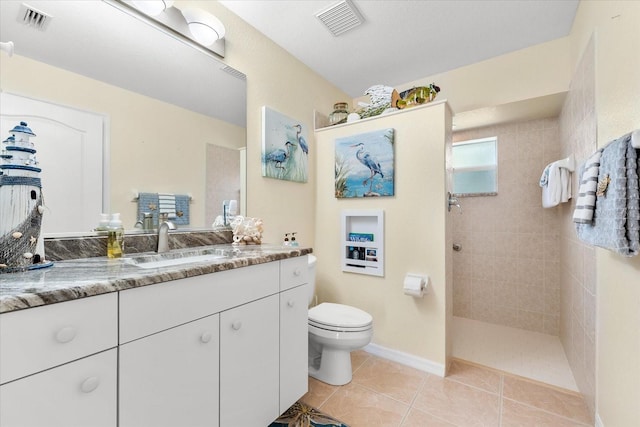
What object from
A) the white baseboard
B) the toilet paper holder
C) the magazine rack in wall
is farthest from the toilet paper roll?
the white baseboard

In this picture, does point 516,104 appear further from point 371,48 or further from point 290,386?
point 290,386

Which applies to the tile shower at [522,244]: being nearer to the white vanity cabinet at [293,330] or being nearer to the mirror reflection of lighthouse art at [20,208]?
the white vanity cabinet at [293,330]

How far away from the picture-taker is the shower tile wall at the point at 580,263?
1.50 metres

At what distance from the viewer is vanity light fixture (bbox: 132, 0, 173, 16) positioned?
4.56 ft

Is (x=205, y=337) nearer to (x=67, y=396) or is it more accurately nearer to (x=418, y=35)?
(x=67, y=396)

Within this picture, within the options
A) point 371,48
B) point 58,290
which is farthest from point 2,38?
point 371,48

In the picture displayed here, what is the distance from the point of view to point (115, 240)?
1.22 meters

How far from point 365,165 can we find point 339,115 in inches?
24.1

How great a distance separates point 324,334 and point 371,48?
7.27ft

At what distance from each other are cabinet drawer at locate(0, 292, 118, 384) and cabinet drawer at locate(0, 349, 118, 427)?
1.0 inches

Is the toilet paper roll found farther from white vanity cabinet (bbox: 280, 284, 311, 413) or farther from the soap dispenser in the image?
the soap dispenser

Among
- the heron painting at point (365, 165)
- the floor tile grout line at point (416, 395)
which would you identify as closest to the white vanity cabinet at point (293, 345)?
the floor tile grout line at point (416, 395)

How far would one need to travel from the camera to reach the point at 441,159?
1.93 meters

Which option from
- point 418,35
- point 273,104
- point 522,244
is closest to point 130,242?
point 273,104
